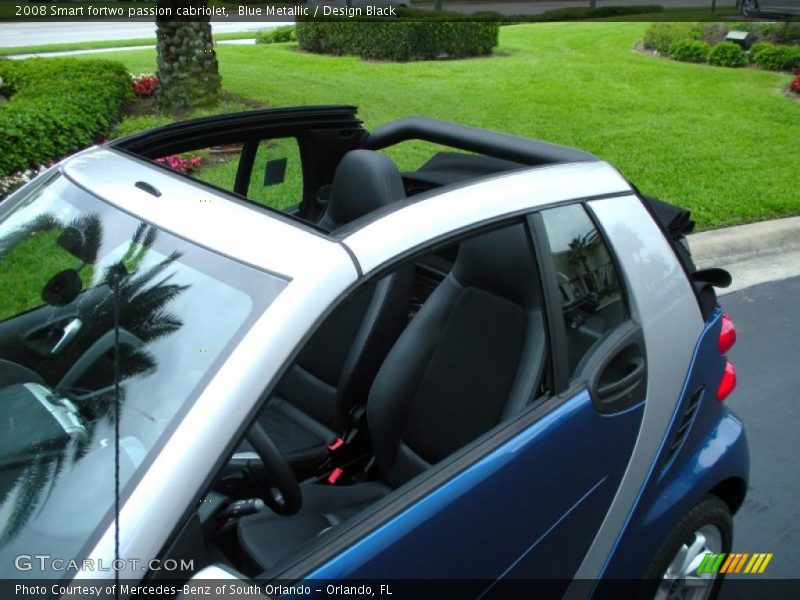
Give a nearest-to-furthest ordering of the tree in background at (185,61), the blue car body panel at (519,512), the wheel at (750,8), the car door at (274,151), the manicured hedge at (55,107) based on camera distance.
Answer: the blue car body panel at (519,512) < the car door at (274,151) < the manicured hedge at (55,107) < the tree in background at (185,61) < the wheel at (750,8)

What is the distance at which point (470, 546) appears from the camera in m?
1.94

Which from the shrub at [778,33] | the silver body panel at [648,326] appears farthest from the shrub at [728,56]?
the silver body panel at [648,326]

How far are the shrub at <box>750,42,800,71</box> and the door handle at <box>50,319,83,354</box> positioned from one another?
1604cm

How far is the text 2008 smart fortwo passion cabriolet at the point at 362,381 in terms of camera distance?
65.4 inches

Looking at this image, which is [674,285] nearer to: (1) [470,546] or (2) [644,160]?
(1) [470,546]

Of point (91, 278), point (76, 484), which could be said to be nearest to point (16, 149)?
point (91, 278)

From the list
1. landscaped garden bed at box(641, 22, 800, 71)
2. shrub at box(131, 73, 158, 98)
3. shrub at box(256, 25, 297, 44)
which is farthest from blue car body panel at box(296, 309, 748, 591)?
shrub at box(256, 25, 297, 44)

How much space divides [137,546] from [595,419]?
1243 millimetres

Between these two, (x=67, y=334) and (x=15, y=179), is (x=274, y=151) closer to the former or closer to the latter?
(x=67, y=334)

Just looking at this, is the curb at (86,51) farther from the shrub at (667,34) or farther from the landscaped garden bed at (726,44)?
the landscaped garden bed at (726,44)

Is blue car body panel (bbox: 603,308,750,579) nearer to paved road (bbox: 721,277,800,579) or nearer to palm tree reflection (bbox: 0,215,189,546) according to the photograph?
paved road (bbox: 721,277,800,579)

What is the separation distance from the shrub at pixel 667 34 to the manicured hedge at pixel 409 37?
12.3 ft

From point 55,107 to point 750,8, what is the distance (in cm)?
1754

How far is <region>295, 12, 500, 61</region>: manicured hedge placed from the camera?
52.0ft
